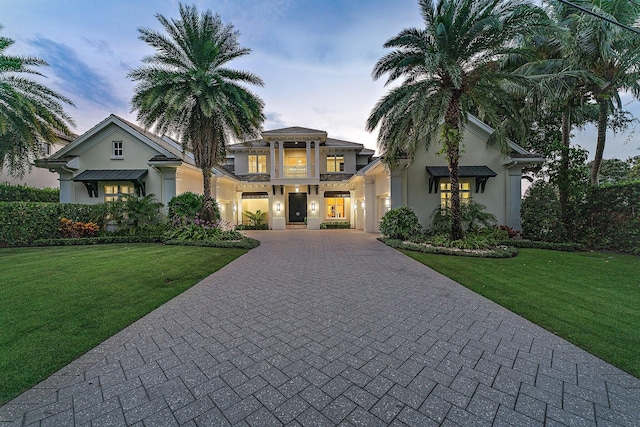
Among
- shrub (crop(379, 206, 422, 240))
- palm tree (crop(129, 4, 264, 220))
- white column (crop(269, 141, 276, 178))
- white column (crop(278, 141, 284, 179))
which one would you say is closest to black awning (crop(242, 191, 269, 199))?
white column (crop(269, 141, 276, 178))

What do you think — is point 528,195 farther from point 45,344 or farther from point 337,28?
point 45,344

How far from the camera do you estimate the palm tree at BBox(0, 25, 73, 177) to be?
11797 millimetres

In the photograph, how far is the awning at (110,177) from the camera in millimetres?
14430

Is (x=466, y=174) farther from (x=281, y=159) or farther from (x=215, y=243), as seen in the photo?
(x=215, y=243)

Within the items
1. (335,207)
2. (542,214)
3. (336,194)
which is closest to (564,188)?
(542,214)

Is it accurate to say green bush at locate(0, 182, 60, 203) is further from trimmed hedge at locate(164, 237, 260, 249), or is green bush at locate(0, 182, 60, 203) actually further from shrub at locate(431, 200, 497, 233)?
shrub at locate(431, 200, 497, 233)

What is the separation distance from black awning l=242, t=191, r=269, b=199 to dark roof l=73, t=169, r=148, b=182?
9.13 meters

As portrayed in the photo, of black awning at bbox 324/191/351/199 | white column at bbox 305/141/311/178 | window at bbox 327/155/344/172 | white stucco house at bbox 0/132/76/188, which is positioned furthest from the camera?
window at bbox 327/155/344/172

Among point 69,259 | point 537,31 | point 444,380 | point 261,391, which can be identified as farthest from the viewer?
point 537,31

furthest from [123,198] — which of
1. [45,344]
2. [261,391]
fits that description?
[261,391]

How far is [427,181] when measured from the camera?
49.2ft

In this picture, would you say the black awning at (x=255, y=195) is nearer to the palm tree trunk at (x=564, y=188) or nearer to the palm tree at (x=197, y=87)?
the palm tree at (x=197, y=87)

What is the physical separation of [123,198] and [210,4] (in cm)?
1154

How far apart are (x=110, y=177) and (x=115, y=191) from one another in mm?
1270
